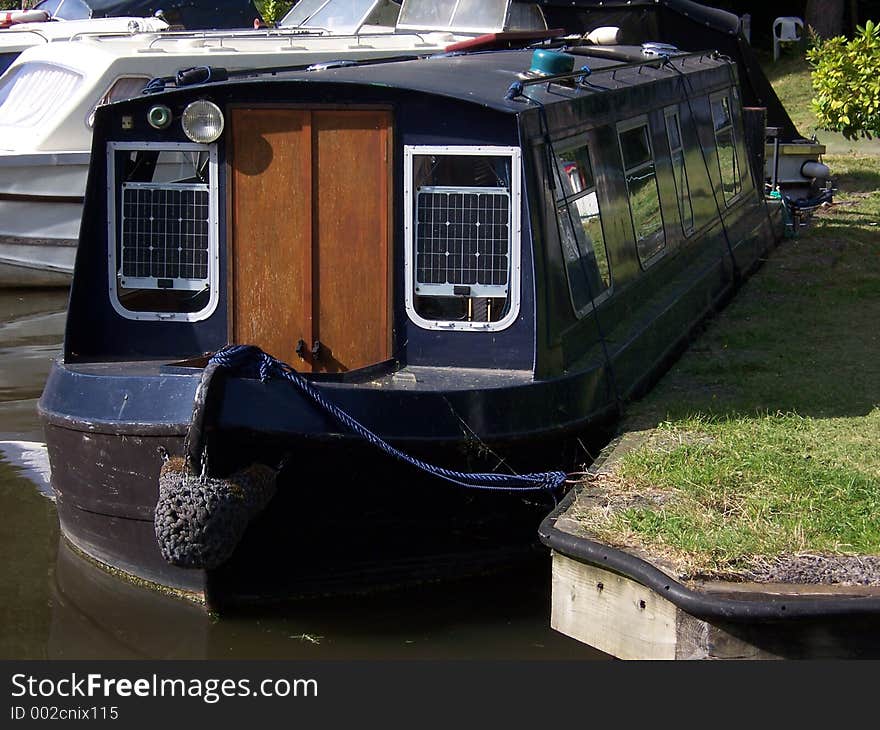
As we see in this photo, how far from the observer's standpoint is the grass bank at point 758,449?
207 inches

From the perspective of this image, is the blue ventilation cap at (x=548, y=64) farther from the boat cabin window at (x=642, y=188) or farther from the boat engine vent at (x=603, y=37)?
the boat engine vent at (x=603, y=37)

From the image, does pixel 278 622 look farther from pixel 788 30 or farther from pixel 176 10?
pixel 788 30

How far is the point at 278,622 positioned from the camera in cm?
621

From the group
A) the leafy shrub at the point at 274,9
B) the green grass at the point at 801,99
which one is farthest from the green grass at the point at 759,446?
the leafy shrub at the point at 274,9

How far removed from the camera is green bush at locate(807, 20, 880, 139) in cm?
1394

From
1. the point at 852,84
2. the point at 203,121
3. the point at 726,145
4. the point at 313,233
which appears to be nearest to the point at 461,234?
the point at 313,233

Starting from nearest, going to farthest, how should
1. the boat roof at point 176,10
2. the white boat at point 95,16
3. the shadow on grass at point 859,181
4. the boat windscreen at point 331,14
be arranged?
the boat windscreen at point 331,14, the shadow on grass at point 859,181, the white boat at point 95,16, the boat roof at point 176,10

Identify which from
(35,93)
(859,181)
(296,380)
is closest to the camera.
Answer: (296,380)

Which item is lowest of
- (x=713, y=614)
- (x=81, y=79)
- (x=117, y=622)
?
(x=117, y=622)

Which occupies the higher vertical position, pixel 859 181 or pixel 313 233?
pixel 313 233

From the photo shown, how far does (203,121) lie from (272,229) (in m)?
0.62

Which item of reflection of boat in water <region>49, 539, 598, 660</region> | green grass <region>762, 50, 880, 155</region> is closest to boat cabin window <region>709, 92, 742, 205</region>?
reflection of boat in water <region>49, 539, 598, 660</region>

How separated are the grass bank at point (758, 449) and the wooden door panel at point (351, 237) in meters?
1.42

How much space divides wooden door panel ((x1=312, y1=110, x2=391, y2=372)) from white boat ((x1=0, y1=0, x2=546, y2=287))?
22.8 feet
